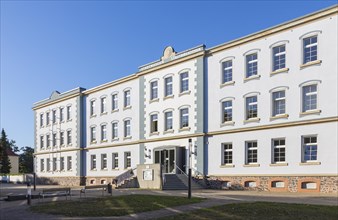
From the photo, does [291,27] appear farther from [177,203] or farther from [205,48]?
[177,203]

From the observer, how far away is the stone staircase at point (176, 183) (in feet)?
96.1

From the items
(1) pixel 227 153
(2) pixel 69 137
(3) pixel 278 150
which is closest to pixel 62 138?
(2) pixel 69 137

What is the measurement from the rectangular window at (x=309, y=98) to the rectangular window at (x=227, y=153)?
6985 millimetres

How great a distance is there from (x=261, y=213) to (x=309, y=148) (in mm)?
12773

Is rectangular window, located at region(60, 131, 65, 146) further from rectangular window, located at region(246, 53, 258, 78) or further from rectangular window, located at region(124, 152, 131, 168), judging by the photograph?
rectangular window, located at region(246, 53, 258, 78)

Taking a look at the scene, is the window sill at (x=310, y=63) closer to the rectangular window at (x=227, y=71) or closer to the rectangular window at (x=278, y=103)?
the rectangular window at (x=278, y=103)

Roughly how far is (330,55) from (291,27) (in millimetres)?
3536

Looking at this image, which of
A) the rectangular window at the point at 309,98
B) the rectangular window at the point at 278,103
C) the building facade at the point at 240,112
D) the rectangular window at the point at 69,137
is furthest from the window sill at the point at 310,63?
the rectangular window at the point at 69,137

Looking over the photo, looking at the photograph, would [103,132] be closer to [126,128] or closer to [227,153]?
[126,128]

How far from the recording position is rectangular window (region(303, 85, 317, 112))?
969 inches

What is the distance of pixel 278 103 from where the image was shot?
1050 inches

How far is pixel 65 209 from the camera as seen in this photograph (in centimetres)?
1509

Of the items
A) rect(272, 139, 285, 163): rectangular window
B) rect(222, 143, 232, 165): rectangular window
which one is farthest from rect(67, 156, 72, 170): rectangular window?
rect(272, 139, 285, 163): rectangular window

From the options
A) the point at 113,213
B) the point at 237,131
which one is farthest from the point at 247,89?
the point at 113,213
